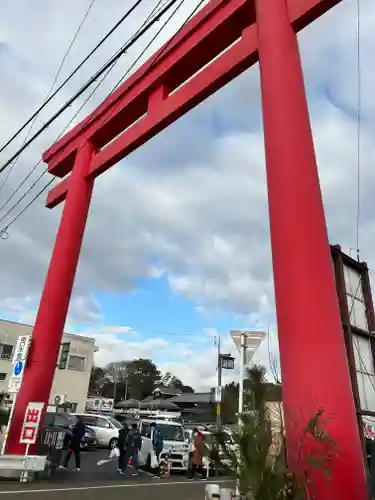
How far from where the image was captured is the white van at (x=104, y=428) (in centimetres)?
1906

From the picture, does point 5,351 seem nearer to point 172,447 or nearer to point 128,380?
point 172,447

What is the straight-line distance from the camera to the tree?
6909 centimetres

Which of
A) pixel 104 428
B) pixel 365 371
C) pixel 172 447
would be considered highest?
pixel 365 371

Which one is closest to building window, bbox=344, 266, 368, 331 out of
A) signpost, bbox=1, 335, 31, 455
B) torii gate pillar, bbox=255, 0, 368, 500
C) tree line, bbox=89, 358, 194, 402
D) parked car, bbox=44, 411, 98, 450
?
torii gate pillar, bbox=255, 0, 368, 500

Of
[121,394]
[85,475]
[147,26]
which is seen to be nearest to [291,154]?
[147,26]

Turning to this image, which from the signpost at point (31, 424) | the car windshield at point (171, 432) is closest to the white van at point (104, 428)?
the car windshield at point (171, 432)

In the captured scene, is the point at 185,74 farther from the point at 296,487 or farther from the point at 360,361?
the point at 296,487

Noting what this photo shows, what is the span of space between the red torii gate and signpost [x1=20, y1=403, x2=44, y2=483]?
24 centimetres

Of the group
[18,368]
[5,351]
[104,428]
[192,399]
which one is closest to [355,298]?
[18,368]

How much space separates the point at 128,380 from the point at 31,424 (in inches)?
2587

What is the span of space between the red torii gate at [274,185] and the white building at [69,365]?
18.3m

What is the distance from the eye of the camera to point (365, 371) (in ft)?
18.3

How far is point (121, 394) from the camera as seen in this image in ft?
232

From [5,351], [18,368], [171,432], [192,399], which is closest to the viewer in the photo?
[18,368]
